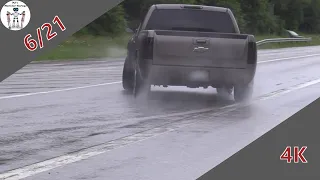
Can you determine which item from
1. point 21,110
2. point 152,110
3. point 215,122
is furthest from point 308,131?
point 21,110

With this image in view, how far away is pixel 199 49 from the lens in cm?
1335

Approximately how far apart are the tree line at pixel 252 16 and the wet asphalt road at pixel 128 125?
299 centimetres

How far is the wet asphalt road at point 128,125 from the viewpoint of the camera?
7.83m

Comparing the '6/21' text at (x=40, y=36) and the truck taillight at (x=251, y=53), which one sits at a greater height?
the truck taillight at (x=251, y=53)

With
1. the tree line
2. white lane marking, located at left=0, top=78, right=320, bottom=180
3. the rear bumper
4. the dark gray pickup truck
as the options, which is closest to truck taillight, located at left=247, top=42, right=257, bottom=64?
the dark gray pickup truck

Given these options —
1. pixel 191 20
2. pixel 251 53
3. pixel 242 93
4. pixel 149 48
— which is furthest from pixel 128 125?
A: pixel 191 20

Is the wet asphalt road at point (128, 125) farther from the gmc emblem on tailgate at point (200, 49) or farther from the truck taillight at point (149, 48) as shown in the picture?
the gmc emblem on tailgate at point (200, 49)

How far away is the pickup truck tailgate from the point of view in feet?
43.7

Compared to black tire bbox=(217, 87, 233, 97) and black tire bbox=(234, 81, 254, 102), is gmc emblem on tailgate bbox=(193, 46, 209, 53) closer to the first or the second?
black tire bbox=(234, 81, 254, 102)

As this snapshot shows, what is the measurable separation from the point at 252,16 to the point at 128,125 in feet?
215

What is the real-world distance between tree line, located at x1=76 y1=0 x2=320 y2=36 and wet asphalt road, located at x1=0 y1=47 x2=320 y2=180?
2991 mm

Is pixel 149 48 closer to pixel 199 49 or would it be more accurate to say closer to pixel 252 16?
pixel 199 49

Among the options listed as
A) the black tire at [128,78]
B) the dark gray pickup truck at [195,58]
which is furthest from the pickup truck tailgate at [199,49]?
the black tire at [128,78]

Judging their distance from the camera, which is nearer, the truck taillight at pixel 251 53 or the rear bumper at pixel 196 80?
the rear bumper at pixel 196 80
